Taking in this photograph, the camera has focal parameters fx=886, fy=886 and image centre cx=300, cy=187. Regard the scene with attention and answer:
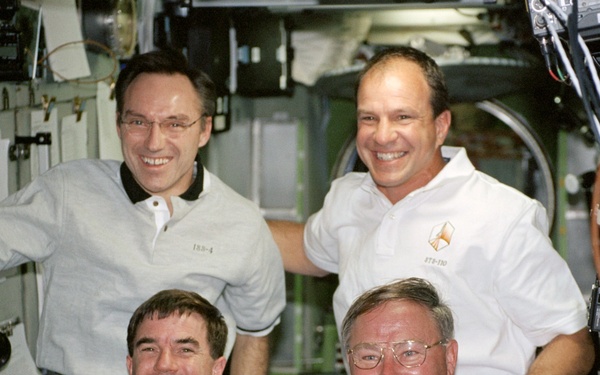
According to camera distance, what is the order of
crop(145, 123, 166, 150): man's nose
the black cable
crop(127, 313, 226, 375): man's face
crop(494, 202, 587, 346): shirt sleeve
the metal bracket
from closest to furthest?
the black cable
crop(127, 313, 226, 375): man's face
crop(494, 202, 587, 346): shirt sleeve
crop(145, 123, 166, 150): man's nose
the metal bracket

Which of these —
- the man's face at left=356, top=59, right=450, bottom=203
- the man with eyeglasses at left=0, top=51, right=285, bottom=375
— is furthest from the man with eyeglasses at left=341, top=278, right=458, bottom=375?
the man with eyeglasses at left=0, top=51, right=285, bottom=375

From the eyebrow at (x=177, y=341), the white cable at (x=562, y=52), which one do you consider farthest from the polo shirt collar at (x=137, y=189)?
the white cable at (x=562, y=52)

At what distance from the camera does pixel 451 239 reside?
2.64 m

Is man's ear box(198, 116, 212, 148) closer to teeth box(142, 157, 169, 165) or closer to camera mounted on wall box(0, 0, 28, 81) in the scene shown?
teeth box(142, 157, 169, 165)

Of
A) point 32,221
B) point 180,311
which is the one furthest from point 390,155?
point 32,221

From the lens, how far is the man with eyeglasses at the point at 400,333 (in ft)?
7.16

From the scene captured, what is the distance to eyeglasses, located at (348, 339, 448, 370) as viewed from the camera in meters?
2.18

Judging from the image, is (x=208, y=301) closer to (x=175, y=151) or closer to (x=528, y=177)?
(x=175, y=151)

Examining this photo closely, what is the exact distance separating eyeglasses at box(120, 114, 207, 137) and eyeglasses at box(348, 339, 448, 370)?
948mm

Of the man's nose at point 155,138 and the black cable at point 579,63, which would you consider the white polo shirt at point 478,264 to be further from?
the black cable at point 579,63

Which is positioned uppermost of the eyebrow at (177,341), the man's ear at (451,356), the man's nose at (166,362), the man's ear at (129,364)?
the man's ear at (451,356)

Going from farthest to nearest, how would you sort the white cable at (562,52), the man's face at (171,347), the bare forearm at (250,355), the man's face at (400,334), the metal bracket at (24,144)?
the bare forearm at (250,355)
the metal bracket at (24,144)
the man's face at (171,347)
the man's face at (400,334)
the white cable at (562,52)

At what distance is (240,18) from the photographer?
4836mm

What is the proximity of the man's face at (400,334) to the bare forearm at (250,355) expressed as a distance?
0.81 meters
